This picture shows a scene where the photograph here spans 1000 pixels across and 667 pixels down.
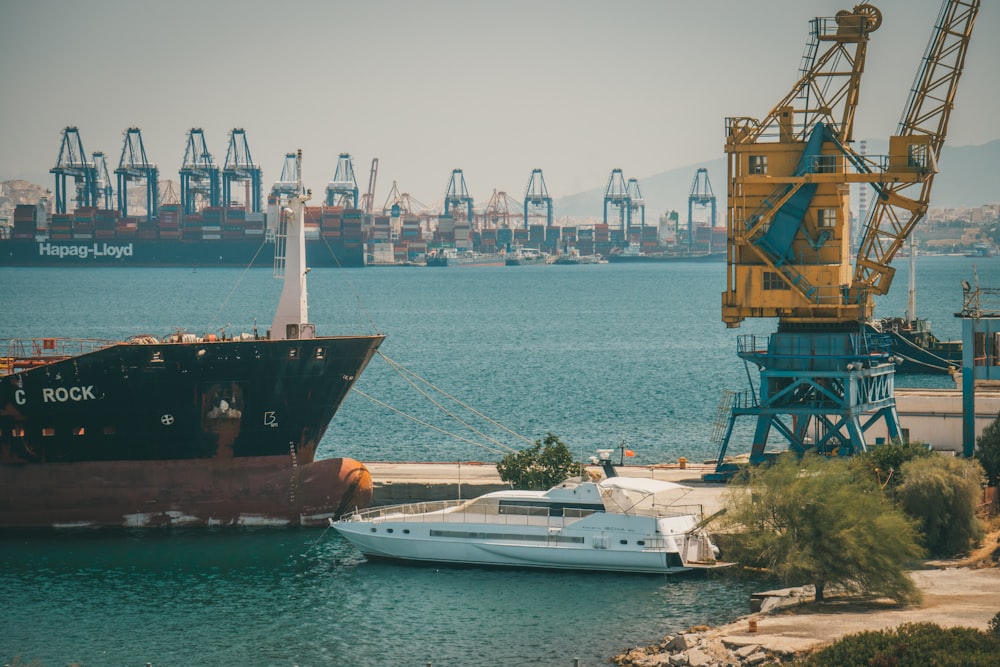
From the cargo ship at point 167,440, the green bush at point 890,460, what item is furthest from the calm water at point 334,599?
the green bush at point 890,460

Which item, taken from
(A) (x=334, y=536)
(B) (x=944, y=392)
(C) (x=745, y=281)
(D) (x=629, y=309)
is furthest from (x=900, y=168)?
(D) (x=629, y=309)

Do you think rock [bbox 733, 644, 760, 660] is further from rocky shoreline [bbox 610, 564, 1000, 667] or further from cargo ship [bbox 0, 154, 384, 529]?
cargo ship [bbox 0, 154, 384, 529]

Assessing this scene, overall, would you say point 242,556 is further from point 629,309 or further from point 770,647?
point 629,309

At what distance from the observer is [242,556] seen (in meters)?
46.8

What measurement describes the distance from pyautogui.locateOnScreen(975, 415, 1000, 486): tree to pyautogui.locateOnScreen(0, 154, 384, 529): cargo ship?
22129 millimetres

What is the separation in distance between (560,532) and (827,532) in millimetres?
9367

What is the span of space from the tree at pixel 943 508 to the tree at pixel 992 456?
4521 mm

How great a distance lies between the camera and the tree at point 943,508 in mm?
43062

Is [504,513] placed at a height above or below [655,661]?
above

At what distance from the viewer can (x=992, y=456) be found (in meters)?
47.8

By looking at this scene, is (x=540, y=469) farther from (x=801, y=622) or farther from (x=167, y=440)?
(x=801, y=622)

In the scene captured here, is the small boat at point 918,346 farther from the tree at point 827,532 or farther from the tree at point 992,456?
the tree at point 827,532

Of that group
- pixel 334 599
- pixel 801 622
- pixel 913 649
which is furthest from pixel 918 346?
→ pixel 913 649

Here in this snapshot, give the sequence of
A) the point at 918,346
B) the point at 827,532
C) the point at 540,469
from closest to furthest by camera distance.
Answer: the point at 827,532 < the point at 540,469 < the point at 918,346
